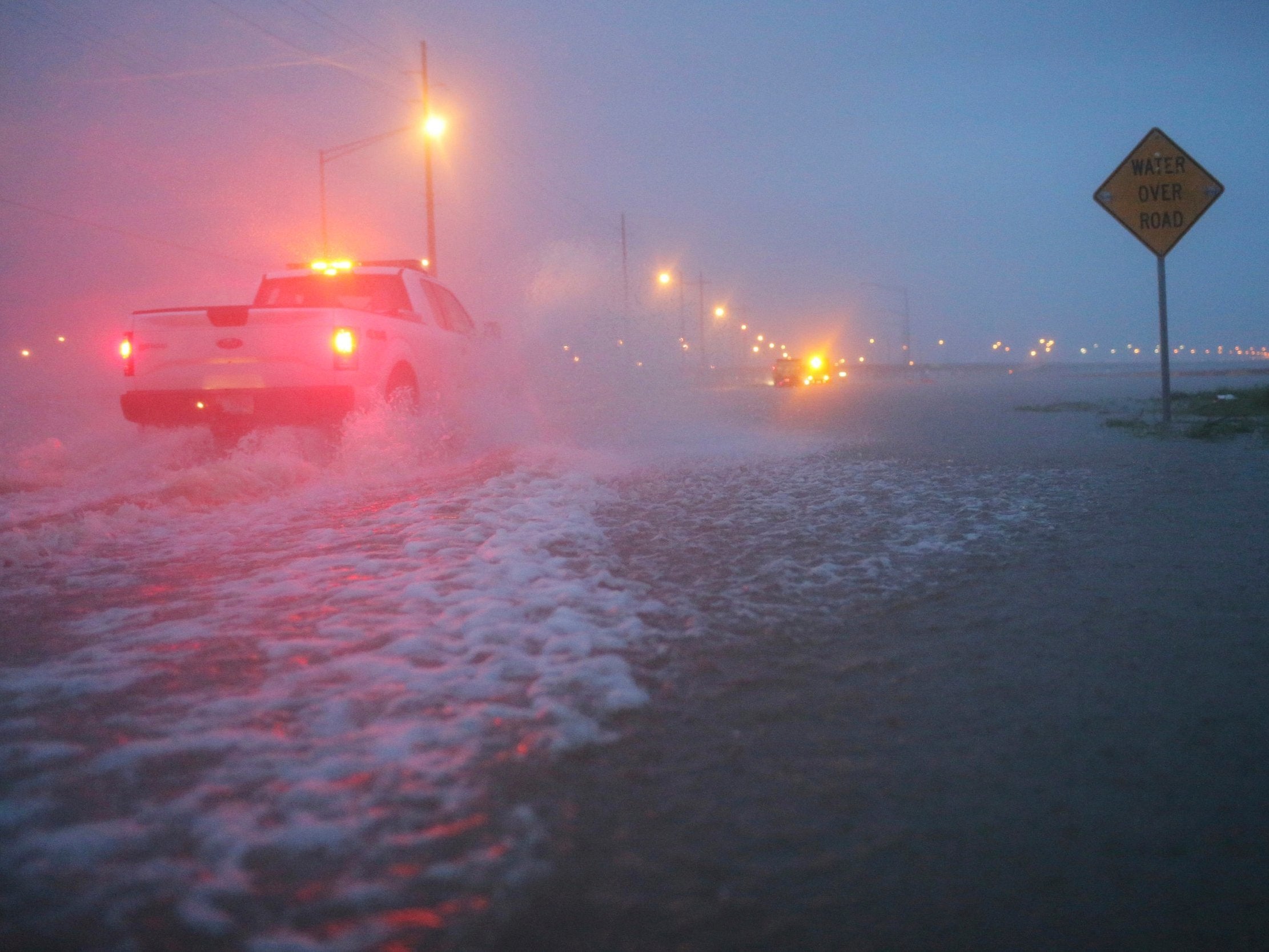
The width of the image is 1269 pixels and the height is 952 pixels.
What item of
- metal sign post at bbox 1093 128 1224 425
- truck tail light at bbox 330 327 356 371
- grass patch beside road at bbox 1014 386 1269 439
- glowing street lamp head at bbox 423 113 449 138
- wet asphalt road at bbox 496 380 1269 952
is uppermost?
glowing street lamp head at bbox 423 113 449 138

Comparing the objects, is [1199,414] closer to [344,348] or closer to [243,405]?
[344,348]

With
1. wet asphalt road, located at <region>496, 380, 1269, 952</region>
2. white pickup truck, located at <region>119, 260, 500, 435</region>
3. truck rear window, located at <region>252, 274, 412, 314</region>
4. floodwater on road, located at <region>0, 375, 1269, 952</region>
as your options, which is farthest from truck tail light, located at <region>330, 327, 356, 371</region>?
wet asphalt road, located at <region>496, 380, 1269, 952</region>

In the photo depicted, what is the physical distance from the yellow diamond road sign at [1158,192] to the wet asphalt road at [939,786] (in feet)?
31.2

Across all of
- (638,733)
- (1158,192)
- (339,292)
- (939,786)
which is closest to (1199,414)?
(1158,192)

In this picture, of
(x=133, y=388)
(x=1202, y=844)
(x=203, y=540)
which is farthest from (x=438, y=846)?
(x=133, y=388)

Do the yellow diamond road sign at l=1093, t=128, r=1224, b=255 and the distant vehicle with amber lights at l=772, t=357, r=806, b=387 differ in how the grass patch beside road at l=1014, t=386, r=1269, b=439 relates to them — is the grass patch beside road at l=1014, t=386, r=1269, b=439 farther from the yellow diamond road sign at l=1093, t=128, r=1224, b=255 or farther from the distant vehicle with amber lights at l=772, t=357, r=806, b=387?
the distant vehicle with amber lights at l=772, t=357, r=806, b=387

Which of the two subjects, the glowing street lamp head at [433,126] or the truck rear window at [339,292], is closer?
the truck rear window at [339,292]

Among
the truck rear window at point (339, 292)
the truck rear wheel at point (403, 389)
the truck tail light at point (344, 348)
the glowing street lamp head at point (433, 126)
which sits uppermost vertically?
the glowing street lamp head at point (433, 126)

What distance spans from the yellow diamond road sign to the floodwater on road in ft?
24.6

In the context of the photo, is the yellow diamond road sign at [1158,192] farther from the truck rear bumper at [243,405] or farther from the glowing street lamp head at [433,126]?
the glowing street lamp head at [433,126]

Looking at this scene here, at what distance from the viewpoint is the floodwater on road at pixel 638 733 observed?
1845mm

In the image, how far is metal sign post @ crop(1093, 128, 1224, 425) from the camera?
12.1 m

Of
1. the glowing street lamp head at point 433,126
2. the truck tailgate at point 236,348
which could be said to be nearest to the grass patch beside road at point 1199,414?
the truck tailgate at point 236,348

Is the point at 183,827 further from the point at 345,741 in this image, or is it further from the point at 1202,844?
the point at 1202,844
